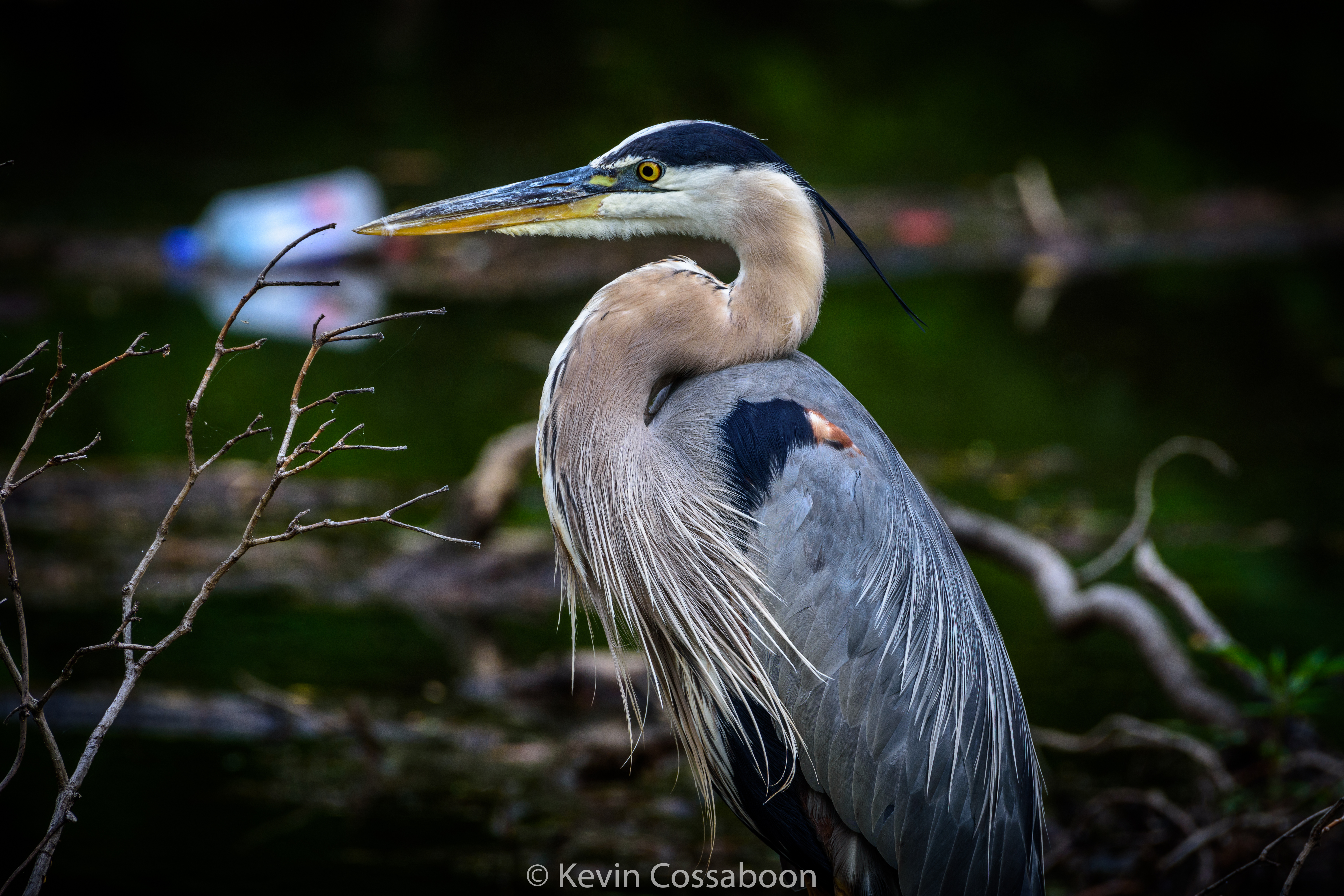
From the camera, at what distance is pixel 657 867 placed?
187 inches

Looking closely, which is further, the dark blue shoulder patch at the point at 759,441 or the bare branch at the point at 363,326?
the dark blue shoulder patch at the point at 759,441

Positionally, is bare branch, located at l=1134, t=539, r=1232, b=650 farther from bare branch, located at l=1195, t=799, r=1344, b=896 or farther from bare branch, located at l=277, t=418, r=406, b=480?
bare branch, located at l=277, t=418, r=406, b=480

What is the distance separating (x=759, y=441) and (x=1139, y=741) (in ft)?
7.44

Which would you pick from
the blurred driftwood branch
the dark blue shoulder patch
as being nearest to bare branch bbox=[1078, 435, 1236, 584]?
the dark blue shoulder patch

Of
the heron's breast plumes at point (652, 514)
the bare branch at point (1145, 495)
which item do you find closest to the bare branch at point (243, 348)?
the heron's breast plumes at point (652, 514)

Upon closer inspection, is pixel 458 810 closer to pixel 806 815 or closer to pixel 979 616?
pixel 806 815

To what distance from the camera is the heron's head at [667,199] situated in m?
3.70

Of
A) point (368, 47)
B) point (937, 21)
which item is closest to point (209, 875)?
point (368, 47)

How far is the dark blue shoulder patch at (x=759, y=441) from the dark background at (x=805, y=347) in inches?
32.0

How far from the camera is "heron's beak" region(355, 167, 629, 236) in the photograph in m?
3.72

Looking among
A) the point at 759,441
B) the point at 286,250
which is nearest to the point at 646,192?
the point at 759,441

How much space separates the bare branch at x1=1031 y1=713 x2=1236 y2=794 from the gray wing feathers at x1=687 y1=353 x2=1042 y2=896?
0.98m

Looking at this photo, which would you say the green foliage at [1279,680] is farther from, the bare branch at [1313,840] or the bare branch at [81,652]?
the bare branch at [81,652]

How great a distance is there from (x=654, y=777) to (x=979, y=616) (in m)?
1.91
